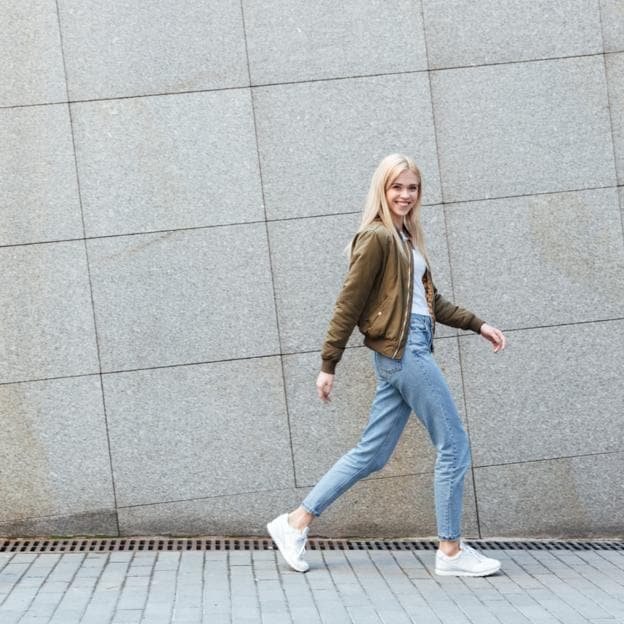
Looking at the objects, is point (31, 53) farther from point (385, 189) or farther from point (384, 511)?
point (384, 511)

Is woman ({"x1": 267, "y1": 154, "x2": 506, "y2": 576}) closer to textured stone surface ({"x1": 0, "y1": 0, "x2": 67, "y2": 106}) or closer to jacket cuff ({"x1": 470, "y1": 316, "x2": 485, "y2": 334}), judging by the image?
jacket cuff ({"x1": 470, "y1": 316, "x2": 485, "y2": 334})

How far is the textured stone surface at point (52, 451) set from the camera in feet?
19.9

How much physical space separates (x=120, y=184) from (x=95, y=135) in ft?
1.06

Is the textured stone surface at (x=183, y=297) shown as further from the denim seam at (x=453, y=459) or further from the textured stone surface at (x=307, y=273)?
the denim seam at (x=453, y=459)

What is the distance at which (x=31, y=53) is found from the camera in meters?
6.11

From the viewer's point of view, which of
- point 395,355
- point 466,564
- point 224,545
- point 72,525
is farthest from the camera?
point 72,525

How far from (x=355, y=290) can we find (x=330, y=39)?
1836 millimetres

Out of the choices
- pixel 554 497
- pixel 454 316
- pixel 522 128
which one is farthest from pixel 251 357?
pixel 522 128

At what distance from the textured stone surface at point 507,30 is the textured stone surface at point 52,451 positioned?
2.90 meters

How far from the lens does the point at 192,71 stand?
616cm

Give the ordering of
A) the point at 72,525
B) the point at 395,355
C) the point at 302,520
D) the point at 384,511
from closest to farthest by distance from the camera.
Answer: the point at 395,355, the point at 302,520, the point at 72,525, the point at 384,511

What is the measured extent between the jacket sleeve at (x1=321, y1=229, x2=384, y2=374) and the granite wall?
0.99 m

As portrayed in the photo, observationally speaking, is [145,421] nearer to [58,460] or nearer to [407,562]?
[58,460]

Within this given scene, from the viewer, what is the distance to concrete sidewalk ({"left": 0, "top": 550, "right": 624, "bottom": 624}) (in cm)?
455
